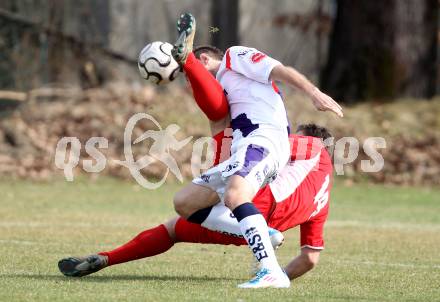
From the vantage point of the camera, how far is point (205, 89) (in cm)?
755

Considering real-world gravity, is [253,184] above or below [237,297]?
above

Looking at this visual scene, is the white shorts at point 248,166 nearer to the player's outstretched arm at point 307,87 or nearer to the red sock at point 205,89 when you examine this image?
the red sock at point 205,89

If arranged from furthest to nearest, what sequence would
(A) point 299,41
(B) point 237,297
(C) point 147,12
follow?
(C) point 147,12 → (A) point 299,41 → (B) point 237,297

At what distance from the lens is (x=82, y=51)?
868 inches

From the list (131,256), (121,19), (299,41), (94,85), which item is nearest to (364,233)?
(131,256)

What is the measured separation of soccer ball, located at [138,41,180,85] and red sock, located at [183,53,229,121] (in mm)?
159

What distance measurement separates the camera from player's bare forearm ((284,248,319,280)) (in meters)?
7.91

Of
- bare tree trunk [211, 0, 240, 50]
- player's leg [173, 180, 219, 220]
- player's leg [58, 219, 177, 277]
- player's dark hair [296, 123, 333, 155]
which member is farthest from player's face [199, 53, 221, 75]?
bare tree trunk [211, 0, 240, 50]

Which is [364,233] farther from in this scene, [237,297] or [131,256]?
[237,297]

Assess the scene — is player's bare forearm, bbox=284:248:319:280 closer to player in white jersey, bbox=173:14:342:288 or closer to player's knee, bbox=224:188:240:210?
player in white jersey, bbox=173:14:342:288

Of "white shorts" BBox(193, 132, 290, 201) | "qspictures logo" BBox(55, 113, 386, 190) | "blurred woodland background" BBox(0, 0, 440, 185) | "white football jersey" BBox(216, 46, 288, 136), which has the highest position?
"white football jersey" BBox(216, 46, 288, 136)

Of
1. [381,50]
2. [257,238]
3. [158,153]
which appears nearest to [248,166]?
[257,238]

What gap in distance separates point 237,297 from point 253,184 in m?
0.93

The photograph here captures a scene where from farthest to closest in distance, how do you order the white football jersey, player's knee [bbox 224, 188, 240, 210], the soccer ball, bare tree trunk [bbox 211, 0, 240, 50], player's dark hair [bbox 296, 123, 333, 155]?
bare tree trunk [bbox 211, 0, 240, 50] < player's dark hair [bbox 296, 123, 333, 155] < the white football jersey < the soccer ball < player's knee [bbox 224, 188, 240, 210]
